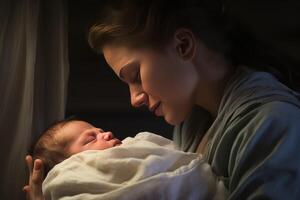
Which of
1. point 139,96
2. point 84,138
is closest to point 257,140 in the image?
point 139,96

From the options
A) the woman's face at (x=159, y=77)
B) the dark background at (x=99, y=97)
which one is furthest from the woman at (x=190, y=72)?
the dark background at (x=99, y=97)

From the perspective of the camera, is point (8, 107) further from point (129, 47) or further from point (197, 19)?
point (197, 19)

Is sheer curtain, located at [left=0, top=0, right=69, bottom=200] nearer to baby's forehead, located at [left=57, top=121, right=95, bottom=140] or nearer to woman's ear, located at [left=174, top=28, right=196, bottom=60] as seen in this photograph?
baby's forehead, located at [left=57, top=121, right=95, bottom=140]

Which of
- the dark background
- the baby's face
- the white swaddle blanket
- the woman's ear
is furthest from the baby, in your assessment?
the dark background

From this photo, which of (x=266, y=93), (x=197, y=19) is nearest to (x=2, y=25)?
(x=197, y=19)

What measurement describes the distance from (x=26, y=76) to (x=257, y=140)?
66 cm

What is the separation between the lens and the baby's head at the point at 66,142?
1.14 meters

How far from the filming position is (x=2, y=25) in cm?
118

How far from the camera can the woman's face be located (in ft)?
3.37

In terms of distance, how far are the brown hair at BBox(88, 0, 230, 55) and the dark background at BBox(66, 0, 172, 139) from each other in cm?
Answer: 36

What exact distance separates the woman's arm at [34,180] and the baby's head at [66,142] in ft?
0.06

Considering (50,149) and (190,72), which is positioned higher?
(190,72)

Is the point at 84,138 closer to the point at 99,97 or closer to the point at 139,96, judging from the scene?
the point at 139,96

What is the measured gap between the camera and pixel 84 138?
1.16 metres
